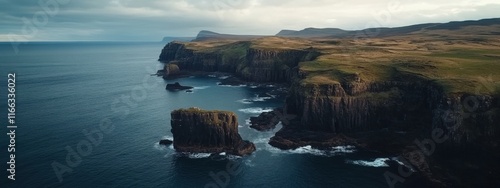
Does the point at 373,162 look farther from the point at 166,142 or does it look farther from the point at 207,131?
the point at 166,142

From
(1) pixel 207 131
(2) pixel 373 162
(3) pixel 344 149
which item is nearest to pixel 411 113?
(3) pixel 344 149

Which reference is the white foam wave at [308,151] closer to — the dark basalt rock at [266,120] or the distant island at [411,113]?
the distant island at [411,113]

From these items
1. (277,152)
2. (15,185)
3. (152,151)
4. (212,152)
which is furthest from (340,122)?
(15,185)

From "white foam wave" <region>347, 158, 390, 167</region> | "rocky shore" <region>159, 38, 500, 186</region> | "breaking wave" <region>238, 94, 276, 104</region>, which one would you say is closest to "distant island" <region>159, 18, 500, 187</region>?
"rocky shore" <region>159, 38, 500, 186</region>

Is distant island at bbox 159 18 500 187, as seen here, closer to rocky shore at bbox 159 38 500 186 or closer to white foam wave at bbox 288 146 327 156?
rocky shore at bbox 159 38 500 186

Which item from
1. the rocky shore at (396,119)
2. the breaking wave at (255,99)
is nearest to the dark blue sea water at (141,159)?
the rocky shore at (396,119)

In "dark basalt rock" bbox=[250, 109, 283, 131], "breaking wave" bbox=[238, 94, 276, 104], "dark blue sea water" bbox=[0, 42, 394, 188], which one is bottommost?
"dark blue sea water" bbox=[0, 42, 394, 188]

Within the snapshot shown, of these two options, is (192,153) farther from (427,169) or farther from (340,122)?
(427,169)

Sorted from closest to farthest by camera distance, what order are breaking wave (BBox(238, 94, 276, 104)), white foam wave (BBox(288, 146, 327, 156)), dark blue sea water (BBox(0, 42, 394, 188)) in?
1. dark blue sea water (BBox(0, 42, 394, 188))
2. white foam wave (BBox(288, 146, 327, 156))
3. breaking wave (BBox(238, 94, 276, 104))
